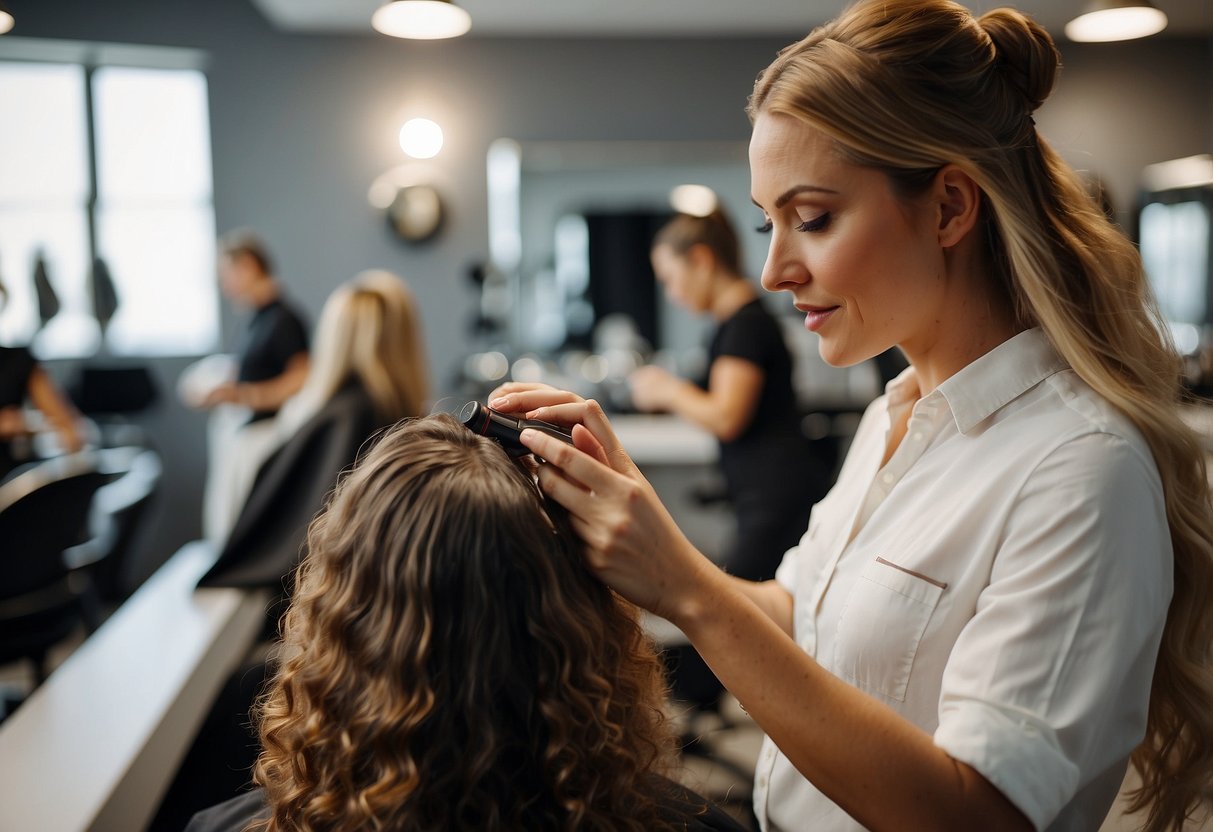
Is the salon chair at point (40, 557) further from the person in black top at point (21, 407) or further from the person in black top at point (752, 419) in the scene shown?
the person in black top at point (752, 419)

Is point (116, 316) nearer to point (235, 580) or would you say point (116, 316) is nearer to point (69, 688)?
point (235, 580)

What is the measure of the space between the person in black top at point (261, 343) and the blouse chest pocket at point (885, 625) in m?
3.54

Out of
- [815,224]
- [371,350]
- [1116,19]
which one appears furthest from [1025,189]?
[1116,19]

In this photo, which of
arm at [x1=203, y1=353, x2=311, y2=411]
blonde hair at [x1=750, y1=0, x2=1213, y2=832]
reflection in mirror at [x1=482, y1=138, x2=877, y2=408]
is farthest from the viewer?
reflection in mirror at [x1=482, y1=138, x2=877, y2=408]

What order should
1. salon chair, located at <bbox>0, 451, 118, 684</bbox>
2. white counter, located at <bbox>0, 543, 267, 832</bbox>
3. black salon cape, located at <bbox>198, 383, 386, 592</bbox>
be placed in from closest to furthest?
white counter, located at <bbox>0, 543, 267, 832</bbox>, salon chair, located at <bbox>0, 451, 118, 684</bbox>, black salon cape, located at <bbox>198, 383, 386, 592</bbox>

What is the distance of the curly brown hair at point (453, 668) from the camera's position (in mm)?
771

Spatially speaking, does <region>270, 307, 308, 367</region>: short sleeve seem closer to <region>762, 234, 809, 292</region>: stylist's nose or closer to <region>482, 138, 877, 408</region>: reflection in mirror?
<region>482, 138, 877, 408</region>: reflection in mirror

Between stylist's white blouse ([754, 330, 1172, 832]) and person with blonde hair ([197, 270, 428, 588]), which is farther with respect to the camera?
person with blonde hair ([197, 270, 428, 588])

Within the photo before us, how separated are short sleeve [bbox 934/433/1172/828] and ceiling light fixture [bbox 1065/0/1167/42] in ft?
8.63

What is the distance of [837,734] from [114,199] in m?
5.40

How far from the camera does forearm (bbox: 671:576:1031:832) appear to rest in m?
0.75

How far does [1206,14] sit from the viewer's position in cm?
468

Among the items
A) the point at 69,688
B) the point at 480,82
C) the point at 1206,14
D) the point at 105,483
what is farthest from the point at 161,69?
the point at 1206,14

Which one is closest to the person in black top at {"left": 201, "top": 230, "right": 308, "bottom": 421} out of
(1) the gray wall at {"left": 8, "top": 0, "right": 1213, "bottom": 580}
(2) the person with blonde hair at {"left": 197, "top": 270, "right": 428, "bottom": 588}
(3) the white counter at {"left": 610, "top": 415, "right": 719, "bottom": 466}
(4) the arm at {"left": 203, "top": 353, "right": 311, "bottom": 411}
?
(4) the arm at {"left": 203, "top": 353, "right": 311, "bottom": 411}
